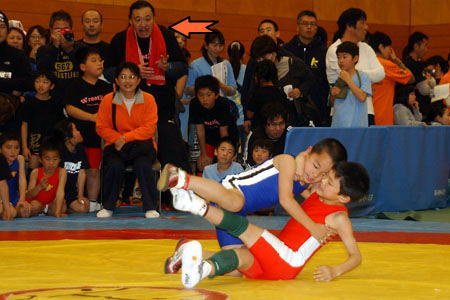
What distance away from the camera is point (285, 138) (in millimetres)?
8062

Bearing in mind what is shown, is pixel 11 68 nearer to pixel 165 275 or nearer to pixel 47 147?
pixel 47 147

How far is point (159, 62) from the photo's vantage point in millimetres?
8172

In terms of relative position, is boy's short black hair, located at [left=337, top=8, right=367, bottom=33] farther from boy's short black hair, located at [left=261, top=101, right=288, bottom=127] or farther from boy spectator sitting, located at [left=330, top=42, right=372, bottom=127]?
boy's short black hair, located at [left=261, top=101, right=288, bottom=127]

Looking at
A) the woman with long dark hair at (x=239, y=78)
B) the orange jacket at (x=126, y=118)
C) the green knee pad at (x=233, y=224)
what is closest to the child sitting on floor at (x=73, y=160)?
the orange jacket at (x=126, y=118)

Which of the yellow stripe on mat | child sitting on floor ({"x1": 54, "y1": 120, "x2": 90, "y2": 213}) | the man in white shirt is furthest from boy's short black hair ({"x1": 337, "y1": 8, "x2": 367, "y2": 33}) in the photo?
the yellow stripe on mat

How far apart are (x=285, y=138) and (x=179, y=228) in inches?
70.1

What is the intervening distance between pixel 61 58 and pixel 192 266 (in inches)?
Result: 208

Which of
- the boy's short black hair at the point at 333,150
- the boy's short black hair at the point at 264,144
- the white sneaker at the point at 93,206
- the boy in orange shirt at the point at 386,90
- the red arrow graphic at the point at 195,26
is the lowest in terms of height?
the white sneaker at the point at 93,206

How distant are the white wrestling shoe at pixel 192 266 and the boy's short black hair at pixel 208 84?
201 inches

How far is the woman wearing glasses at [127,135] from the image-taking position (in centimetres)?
779

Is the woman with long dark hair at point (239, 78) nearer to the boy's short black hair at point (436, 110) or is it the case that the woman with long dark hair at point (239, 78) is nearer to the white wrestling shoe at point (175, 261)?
the boy's short black hair at point (436, 110)

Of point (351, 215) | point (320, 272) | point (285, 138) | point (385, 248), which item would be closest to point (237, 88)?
point (285, 138)

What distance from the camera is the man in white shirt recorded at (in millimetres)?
8406

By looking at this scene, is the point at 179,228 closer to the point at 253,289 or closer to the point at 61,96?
the point at 61,96
